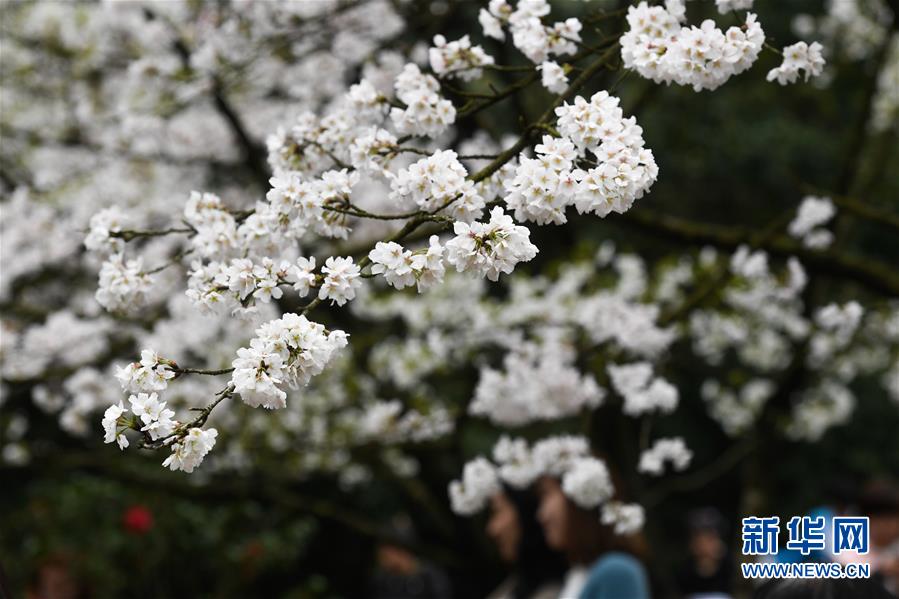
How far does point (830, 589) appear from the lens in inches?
92.6

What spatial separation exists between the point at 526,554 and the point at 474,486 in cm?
83

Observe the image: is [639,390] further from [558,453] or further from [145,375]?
[145,375]

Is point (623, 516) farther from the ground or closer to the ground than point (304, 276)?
closer to the ground

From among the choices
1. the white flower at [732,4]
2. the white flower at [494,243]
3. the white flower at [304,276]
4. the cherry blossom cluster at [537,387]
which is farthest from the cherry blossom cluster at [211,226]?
the cherry blossom cluster at [537,387]

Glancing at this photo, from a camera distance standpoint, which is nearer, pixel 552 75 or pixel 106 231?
pixel 552 75

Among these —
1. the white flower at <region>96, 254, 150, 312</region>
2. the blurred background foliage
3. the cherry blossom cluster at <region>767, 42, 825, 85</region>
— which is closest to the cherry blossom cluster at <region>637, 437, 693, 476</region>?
the blurred background foliage

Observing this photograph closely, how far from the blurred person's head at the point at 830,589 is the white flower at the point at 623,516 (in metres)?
1.07

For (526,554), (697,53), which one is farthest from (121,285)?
(526,554)

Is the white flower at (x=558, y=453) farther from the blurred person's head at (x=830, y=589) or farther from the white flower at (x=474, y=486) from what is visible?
the blurred person's head at (x=830, y=589)

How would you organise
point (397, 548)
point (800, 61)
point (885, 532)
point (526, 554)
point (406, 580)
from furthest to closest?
point (406, 580)
point (397, 548)
point (885, 532)
point (526, 554)
point (800, 61)

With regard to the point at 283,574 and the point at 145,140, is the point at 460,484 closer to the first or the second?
the point at 145,140

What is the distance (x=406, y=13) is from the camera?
489 cm

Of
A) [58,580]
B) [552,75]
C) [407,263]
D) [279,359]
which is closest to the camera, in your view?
[279,359]

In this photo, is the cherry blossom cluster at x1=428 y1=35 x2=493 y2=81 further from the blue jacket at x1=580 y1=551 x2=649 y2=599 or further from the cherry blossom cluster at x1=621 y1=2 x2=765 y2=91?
the blue jacket at x1=580 y1=551 x2=649 y2=599
